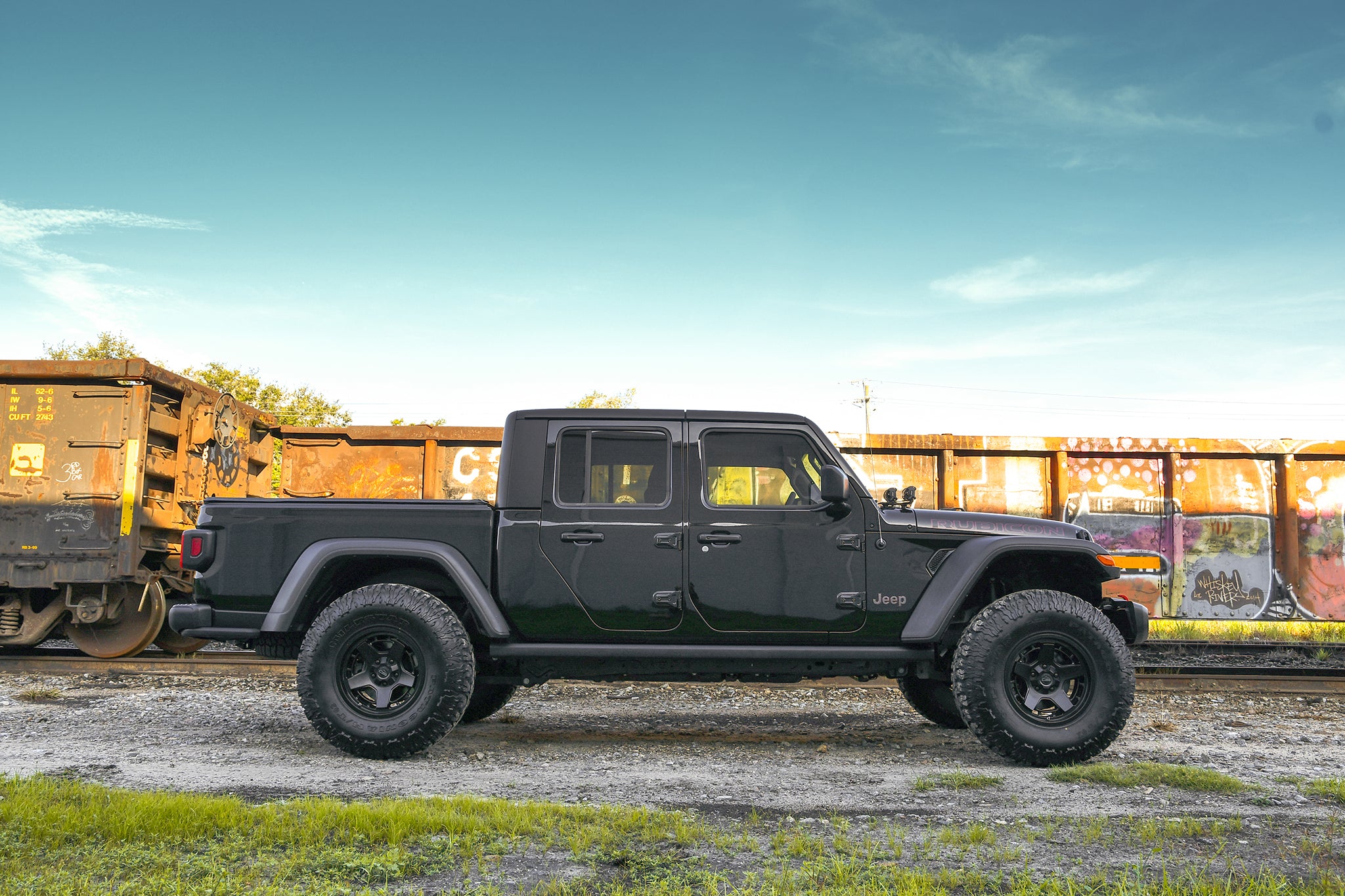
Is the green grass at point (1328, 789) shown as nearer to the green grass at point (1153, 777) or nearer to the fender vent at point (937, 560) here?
the green grass at point (1153, 777)

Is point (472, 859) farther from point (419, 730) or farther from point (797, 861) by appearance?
point (419, 730)

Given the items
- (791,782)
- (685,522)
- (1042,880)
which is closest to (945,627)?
(791,782)

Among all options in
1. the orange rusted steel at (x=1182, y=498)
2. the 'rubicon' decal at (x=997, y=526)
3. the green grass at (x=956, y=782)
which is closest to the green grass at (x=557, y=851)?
the green grass at (x=956, y=782)

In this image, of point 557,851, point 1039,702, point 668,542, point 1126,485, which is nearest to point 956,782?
point 1039,702

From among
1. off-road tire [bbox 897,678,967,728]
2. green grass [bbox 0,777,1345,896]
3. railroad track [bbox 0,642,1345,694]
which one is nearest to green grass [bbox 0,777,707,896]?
green grass [bbox 0,777,1345,896]

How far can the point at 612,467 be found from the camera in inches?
213

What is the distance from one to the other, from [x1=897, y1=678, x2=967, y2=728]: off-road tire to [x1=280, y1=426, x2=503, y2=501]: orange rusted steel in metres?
7.79

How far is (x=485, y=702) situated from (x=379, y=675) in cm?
124

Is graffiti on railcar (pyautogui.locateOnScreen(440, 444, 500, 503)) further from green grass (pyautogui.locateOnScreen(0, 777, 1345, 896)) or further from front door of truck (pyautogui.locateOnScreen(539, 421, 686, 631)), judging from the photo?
green grass (pyautogui.locateOnScreen(0, 777, 1345, 896))

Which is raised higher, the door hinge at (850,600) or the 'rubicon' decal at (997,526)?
the 'rubicon' decal at (997,526)

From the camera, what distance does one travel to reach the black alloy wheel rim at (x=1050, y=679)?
509 centimetres

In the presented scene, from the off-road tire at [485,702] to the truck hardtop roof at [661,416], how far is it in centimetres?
202

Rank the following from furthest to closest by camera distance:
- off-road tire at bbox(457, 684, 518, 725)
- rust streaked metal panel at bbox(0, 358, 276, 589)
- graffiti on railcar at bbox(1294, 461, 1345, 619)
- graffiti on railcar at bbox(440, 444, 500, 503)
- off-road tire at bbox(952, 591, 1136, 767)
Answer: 1. graffiti on railcar at bbox(440, 444, 500, 503)
2. graffiti on railcar at bbox(1294, 461, 1345, 619)
3. rust streaked metal panel at bbox(0, 358, 276, 589)
4. off-road tire at bbox(457, 684, 518, 725)
5. off-road tire at bbox(952, 591, 1136, 767)

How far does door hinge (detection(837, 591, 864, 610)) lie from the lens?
16.9 feet
